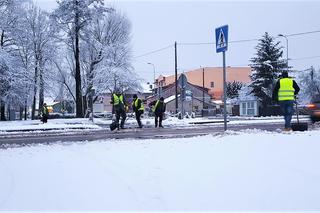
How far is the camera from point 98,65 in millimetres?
47000

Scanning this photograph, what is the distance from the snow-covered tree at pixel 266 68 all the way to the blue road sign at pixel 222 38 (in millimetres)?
40243

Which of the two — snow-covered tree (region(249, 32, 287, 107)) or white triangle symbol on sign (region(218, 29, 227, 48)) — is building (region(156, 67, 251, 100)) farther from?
white triangle symbol on sign (region(218, 29, 227, 48))

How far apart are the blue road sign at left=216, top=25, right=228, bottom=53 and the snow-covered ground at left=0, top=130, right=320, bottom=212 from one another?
180 inches

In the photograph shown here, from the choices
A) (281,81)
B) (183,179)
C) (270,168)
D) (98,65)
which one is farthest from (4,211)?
(98,65)

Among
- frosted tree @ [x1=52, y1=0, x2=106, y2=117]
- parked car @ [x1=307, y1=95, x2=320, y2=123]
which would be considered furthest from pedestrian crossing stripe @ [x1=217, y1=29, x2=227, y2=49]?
frosted tree @ [x1=52, y1=0, x2=106, y2=117]

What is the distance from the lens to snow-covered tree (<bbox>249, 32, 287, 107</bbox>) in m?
51.6

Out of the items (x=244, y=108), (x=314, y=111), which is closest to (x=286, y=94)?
(x=314, y=111)

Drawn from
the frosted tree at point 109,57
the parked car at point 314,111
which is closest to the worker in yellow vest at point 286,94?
the parked car at point 314,111

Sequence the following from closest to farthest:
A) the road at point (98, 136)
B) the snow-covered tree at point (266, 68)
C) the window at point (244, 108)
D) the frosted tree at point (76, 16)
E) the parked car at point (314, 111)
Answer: the road at point (98, 136)
the parked car at point (314, 111)
the frosted tree at point (76, 16)
the snow-covered tree at point (266, 68)
the window at point (244, 108)

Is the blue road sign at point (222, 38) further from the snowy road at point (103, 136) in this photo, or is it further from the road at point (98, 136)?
the snowy road at point (103, 136)

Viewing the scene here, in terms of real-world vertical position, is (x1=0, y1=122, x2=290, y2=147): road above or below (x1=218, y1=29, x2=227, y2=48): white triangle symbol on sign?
below

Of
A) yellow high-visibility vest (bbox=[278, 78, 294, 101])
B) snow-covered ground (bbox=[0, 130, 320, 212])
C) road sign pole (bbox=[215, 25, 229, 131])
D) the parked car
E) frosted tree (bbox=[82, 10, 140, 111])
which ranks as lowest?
snow-covered ground (bbox=[0, 130, 320, 212])

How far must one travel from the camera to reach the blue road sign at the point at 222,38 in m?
11.9

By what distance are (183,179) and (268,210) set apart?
1.45m
